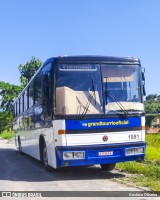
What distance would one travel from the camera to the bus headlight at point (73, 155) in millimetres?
10375

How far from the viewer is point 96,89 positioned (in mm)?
10898

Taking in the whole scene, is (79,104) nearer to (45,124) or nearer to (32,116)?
(45,124)

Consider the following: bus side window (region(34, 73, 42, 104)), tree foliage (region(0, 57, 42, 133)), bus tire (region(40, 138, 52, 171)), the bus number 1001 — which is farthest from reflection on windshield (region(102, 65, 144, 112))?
tree foliage (region(0, 57, 42, 133))

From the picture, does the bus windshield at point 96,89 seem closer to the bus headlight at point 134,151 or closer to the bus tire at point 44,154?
the bus headlight at point 134,151

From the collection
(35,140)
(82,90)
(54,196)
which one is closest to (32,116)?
(35,140)

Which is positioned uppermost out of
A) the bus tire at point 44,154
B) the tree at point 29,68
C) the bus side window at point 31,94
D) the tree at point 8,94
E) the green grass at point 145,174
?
the tree at point 29,68

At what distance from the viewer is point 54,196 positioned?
8492 millimetres

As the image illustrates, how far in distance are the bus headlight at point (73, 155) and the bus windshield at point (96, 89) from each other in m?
1.05

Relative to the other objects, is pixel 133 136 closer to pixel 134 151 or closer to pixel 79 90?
pixel 134 151

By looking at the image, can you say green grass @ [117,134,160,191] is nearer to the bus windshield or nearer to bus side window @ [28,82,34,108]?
the bus windshield

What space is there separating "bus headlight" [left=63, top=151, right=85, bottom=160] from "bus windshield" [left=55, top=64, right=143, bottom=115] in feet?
3.46

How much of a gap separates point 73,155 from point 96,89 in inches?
77.0

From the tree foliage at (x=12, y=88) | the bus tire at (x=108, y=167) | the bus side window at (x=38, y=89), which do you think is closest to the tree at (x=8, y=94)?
the tree foliage at (x=12, y=88)

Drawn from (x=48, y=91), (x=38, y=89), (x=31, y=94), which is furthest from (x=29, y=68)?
(x=48, y=91)
